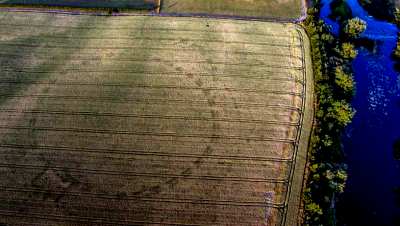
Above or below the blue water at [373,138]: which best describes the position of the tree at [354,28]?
above

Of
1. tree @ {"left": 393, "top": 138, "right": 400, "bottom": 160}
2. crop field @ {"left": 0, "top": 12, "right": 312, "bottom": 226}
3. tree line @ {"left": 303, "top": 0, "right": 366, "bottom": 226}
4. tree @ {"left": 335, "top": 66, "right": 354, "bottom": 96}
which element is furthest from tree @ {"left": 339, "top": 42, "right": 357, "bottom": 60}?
tree @ {"left": 393, "top": 138, "right": 400, "bottom": 160}

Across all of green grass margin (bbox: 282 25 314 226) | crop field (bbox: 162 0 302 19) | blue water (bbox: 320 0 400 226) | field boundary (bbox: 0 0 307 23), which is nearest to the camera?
green grass margin (bbox: 282 25 314 226)

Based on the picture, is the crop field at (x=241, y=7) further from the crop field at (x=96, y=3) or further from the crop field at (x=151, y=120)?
the crop field at (x=96, y=3)

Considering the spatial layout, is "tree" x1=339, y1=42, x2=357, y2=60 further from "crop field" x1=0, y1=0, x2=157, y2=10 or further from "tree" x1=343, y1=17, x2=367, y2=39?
"crop field" x1=0, y1=0, x2=157, y2=10

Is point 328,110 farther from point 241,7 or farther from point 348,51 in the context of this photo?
point 241,7

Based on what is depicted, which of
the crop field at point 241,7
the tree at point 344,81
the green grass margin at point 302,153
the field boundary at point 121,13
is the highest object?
the crop field at point 241,7

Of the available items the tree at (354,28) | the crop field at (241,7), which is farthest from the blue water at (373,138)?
the crop field at (241,7)

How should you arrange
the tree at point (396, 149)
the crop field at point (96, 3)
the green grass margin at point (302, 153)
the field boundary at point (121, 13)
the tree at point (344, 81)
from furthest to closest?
the crop field at point (96, 3), the field boundary at point (121, 13), the tree at point (344, 81), the tree at point (396, 149), the green grass margin at point (302, 153)
